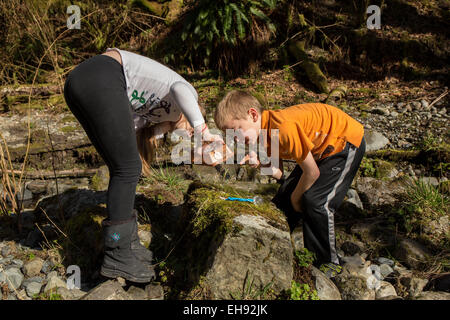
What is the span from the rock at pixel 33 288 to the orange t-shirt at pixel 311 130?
183cm

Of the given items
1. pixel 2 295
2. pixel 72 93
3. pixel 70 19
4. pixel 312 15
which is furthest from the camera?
pixel 70 19

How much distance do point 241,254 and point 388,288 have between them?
1.23m

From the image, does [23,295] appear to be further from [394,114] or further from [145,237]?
[394,114]

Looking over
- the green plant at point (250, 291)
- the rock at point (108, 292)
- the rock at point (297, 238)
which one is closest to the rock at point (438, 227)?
the rock at point (297, 238)

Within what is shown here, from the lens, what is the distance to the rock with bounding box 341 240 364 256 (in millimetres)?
2942

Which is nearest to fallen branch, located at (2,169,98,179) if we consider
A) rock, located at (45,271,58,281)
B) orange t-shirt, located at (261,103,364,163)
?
rock, located at (45,271,58,281)

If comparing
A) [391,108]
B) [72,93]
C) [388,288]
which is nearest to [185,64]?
[391,108]

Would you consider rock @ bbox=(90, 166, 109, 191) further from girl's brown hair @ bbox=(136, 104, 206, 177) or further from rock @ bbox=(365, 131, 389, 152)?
rock @ bbox=(365, 131, 389, 152)

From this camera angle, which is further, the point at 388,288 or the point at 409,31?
the point at 409,31

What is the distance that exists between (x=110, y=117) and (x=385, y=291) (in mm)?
2192

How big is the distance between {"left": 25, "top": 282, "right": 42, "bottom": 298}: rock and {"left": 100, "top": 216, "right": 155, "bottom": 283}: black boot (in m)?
0.51

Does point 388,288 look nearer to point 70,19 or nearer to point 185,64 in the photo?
point 185,64

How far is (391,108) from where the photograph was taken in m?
5.32

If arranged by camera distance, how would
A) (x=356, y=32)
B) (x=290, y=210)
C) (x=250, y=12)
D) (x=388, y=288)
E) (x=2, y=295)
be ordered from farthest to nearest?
(x=356, y=32)
(x=250, y=12)
(x=290, y=210)
(x=388, y=288)
(x=2, y=295)
